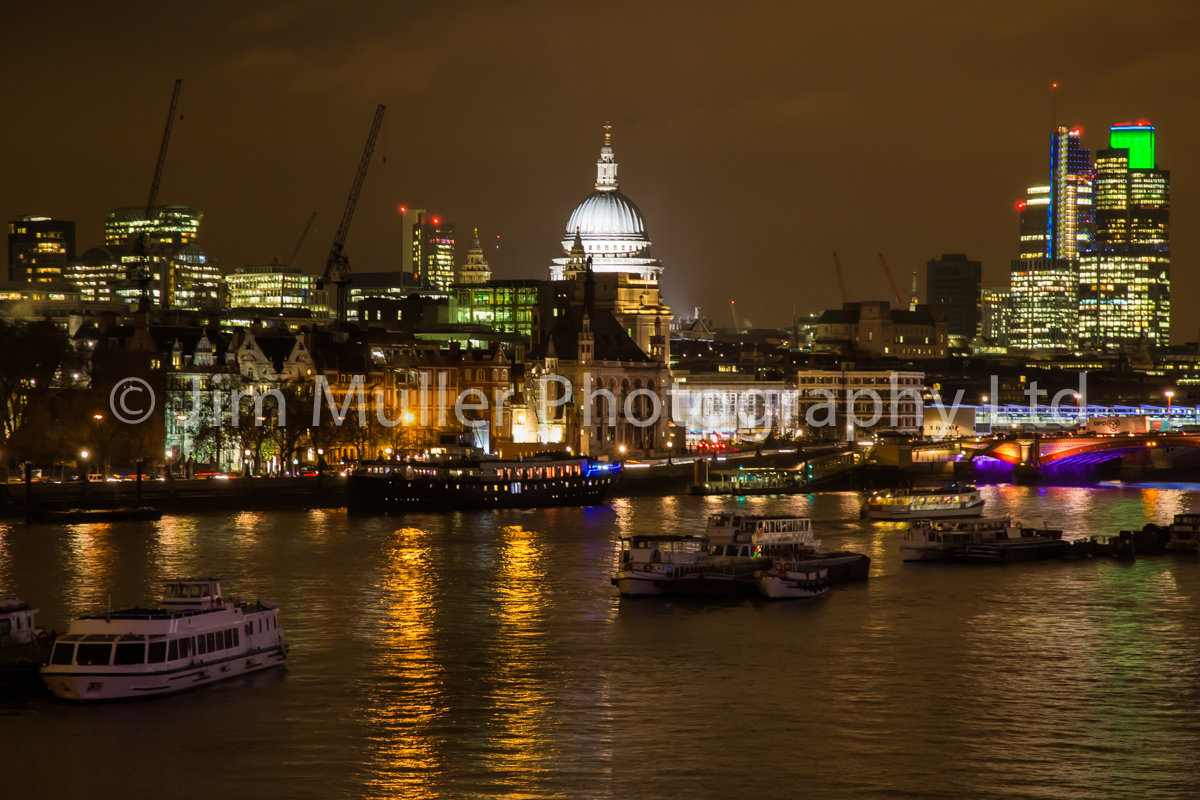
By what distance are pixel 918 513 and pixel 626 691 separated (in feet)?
159

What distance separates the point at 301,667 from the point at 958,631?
18.2m

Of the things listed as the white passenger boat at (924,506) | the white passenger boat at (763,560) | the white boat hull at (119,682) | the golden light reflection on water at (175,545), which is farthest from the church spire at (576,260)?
the white boat hull at (119,682)

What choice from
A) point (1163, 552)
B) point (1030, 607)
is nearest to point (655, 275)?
point (1163, 552)

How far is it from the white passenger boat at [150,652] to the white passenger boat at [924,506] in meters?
49.6

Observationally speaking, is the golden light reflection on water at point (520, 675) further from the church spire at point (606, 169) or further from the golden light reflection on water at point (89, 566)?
the church spire at point (606, 169)

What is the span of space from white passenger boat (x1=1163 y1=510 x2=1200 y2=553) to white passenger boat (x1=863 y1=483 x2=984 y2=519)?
43.0 ft

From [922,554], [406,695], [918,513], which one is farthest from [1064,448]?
[406,695]

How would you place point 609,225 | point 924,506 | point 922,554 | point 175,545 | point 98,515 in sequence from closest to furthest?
point 922,554, point 175,545, point 98,515, point 924,506, point 609,225

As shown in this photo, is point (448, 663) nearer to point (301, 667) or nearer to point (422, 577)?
point (301, 667)

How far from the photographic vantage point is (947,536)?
69875 mm

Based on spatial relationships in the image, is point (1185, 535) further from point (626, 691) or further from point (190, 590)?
point (190, 590)

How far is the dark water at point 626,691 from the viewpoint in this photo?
111 feet

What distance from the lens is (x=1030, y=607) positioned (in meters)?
55.3

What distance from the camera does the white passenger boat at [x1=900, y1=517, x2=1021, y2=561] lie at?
225 feet
